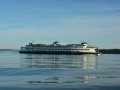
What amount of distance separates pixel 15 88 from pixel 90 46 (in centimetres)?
14827

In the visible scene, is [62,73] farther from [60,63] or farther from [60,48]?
[60,48]

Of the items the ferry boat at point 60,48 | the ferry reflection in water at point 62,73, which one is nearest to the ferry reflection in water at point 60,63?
the ferry reflection in water at point 62,73

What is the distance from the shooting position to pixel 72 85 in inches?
1159

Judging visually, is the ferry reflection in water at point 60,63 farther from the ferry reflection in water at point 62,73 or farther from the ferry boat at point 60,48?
the ferry boat at point 60,48

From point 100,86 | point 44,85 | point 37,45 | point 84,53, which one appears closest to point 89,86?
point 100,86

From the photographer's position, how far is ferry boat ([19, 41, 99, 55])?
167250 millimetres

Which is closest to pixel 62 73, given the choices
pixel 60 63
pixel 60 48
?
pixel 60 63

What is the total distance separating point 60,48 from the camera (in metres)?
171

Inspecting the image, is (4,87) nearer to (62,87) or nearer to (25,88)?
(25,88)

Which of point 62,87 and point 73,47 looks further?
point 73,47

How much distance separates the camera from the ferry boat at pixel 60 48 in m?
167

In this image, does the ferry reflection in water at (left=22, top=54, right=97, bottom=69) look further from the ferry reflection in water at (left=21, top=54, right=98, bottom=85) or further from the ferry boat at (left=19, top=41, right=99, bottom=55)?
the ferry boat at (left=19, top=41, right=99, bottom=55)

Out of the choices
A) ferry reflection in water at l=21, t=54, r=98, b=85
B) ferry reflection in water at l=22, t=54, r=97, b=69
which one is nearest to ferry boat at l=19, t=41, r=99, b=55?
ferry reflection in water at l=22, t=54, r=97, b=69

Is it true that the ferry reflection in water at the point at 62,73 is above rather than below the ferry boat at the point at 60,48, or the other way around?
below
